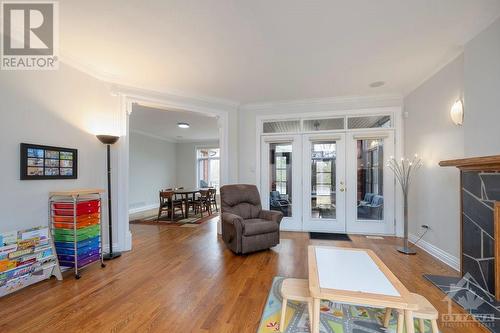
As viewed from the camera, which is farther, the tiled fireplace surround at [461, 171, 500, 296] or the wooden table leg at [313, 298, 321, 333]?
the tiled fireplace surround at [461, 171, 500, 296]

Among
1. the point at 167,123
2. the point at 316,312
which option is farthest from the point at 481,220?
the point at 167,123

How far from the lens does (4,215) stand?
91.8 inches

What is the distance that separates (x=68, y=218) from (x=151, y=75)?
2.22 m

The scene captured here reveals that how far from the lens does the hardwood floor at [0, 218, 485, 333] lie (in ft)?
6.13

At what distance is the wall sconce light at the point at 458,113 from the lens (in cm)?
266

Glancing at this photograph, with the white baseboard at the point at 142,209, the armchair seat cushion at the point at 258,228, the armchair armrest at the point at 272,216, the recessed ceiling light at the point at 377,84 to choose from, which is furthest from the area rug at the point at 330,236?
the white baseboard at the point at 142,209

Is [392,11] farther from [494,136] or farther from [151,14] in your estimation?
[151,14]

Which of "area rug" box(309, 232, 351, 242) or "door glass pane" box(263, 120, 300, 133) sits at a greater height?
"door glass pane" box(263, 120, 300, 133)

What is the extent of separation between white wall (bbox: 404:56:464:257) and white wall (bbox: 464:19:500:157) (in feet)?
0.94

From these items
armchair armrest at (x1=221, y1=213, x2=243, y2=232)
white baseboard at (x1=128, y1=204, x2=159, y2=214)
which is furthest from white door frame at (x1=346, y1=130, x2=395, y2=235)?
white baseboard at (x1=128, y1=204, x2=159, y2=214)

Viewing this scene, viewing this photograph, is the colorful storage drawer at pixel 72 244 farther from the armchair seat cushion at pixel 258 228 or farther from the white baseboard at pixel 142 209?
the white baseboard at pixel 142 209

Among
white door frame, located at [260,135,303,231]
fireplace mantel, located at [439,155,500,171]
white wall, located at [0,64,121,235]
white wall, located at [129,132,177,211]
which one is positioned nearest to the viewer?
fireplace mantel, located at [439,155,500,171]

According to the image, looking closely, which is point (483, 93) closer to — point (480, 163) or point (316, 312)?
point (480, 163)

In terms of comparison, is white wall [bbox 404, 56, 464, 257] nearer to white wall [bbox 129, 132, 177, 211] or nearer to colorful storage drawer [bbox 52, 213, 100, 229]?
colorful storage drawer [bbox 52, 213, 100, 229]
